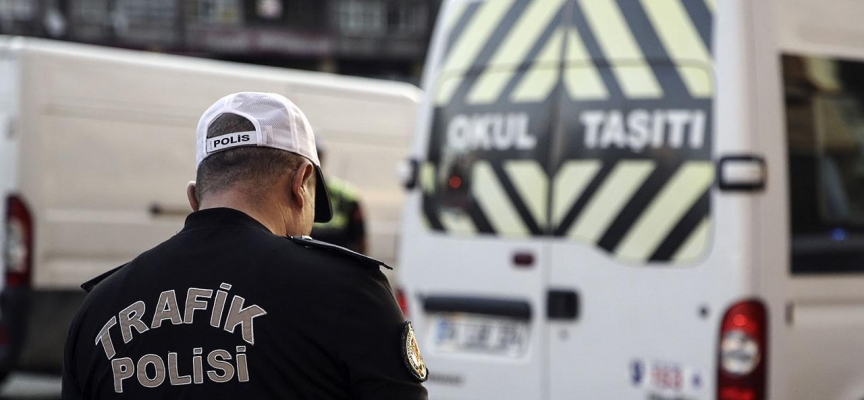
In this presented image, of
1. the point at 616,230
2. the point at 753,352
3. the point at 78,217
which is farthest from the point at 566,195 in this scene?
the point at 78,217

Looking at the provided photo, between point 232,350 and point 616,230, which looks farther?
point 616,230

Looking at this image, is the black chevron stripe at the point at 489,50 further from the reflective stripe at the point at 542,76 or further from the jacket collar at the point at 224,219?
the jacket collar at the point at 224,219

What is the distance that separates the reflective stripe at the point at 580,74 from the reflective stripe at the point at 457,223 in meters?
0.69

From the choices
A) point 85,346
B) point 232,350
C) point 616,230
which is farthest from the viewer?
point 616,230

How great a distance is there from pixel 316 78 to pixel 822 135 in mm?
5229

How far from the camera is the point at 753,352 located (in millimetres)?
4496

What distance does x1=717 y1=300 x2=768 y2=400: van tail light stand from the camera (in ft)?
14.6

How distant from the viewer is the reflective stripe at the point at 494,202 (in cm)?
512

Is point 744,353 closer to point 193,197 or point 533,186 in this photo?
point 533,186

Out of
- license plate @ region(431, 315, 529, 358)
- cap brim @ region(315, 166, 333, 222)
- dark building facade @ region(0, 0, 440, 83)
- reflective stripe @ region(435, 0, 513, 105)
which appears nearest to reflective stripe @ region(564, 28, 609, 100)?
reflective stripe @ region(435, 0, 513, 105)

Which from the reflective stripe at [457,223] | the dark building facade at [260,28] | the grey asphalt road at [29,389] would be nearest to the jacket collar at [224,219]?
the reflective stripe at [457,223]

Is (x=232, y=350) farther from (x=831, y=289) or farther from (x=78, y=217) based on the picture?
(x=78, y=217)

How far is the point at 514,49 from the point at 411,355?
3276 mm

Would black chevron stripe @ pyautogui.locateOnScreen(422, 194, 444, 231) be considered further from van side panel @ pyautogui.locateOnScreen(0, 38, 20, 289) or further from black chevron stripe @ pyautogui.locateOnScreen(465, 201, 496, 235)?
van side panel @ pyautogui.locateOnScreen(0, 38, 20, 289)
